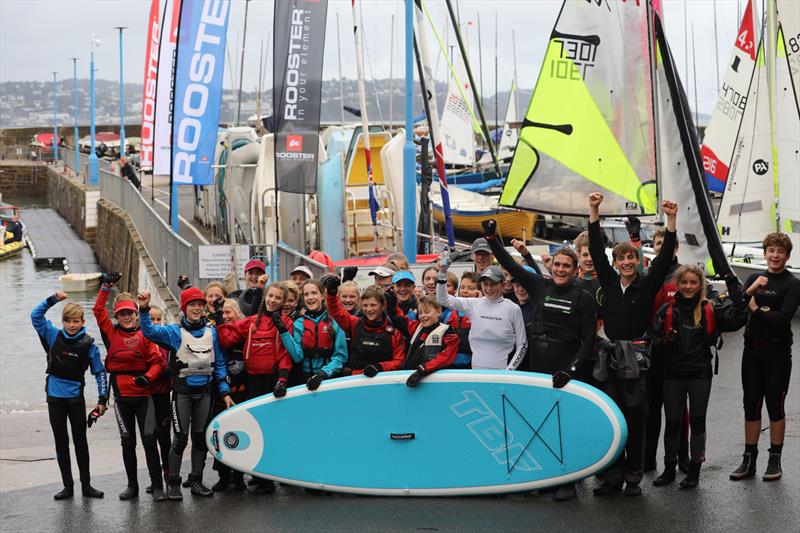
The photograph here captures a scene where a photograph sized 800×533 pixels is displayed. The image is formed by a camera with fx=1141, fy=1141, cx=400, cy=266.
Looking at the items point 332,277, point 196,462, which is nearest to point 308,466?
point 196,462

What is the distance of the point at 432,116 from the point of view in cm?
1792

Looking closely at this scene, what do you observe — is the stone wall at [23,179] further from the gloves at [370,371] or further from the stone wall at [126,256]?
the gloves at [370,371]

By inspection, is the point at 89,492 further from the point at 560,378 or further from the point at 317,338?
the point at 560,378

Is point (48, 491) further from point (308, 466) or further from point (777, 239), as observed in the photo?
point (777, 239)

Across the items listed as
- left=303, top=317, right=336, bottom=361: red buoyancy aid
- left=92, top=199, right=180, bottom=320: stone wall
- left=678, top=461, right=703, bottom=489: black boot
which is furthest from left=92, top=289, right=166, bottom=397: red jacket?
left=92, top=199, right=180, bottom=320: stone wall

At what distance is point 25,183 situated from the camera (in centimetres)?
7300

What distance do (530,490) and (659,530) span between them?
3.37 feet

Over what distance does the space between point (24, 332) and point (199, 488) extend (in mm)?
20918

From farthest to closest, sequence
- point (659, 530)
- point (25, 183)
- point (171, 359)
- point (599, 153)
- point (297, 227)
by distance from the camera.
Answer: point (25, 183) < point (297, 227) < point (599, 153) < point (171, 359) < point (659, 530)

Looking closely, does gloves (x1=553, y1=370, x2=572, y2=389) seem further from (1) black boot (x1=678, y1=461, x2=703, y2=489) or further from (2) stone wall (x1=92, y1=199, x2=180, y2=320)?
(2) stone wall (x1=92, y1=199, x2=180, y2=320)

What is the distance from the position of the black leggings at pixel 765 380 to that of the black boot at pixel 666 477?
606 mm

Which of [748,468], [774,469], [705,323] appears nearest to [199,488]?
[705,323]

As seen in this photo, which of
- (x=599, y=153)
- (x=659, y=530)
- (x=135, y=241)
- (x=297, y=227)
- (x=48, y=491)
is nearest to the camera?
(x=659, y=530)

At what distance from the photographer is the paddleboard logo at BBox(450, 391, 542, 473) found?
292 inches
